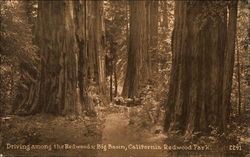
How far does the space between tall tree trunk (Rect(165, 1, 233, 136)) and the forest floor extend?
0.52 metres

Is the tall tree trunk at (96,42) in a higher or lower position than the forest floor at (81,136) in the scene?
higher

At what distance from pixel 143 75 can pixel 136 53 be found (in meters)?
0.42

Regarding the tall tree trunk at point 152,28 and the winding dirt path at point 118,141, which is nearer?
the winding dirt path at point 118,141

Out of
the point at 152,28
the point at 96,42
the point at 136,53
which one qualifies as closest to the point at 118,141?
the point at 136,53

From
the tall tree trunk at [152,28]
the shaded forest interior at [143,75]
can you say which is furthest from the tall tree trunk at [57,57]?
the tall tree trunk at [152,28]

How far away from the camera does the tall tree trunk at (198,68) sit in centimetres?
598

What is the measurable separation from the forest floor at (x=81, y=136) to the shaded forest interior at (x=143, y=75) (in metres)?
0.02

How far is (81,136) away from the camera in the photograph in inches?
245

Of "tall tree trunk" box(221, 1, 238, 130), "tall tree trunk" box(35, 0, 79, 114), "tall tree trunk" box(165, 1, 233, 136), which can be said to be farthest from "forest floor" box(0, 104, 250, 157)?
"tall tree trunk" box(221, 1, 238, 130)

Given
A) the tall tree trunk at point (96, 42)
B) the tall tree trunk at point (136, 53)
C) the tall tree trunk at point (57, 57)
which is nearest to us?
the tall tree trunk at point (57, 57)

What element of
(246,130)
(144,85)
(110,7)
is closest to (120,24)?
(110,7)

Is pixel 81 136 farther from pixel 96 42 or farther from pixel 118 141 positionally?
pixel 96 42

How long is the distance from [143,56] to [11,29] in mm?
2348

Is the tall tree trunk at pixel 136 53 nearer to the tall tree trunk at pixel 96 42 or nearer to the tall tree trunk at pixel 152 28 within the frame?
the tall tree trunk at pixel 152 28
